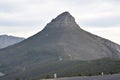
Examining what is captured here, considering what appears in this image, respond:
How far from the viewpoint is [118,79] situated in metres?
53.4

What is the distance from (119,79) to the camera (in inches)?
2093

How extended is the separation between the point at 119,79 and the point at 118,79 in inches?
10.4
